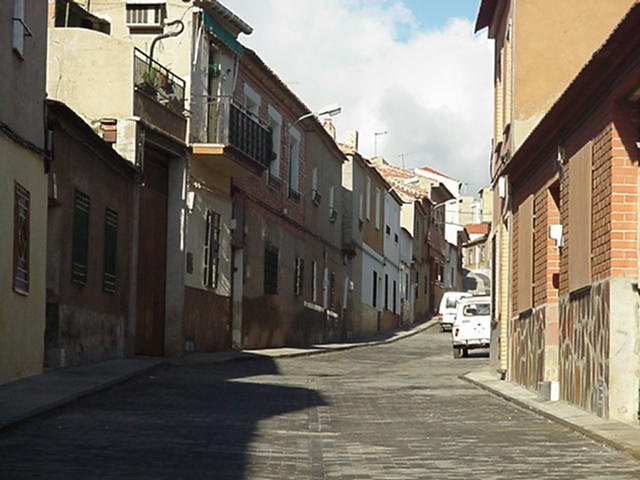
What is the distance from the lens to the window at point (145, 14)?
85.1 ft

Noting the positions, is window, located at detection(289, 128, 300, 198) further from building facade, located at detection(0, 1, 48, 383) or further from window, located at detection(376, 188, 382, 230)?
building facade, located at detection(0, 1, 48, 383)

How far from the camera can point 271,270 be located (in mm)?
32906

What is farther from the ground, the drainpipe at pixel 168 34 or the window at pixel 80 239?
the drainpipe at pixel 168 34

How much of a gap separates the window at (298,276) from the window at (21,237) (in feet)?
63.0

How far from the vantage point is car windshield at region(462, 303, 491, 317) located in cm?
3362

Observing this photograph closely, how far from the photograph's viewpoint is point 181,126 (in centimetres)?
2572

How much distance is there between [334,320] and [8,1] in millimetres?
27037

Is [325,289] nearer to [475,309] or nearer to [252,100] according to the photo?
[475,309]

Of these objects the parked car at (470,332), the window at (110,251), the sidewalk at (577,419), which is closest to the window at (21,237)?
the window at (110,251)

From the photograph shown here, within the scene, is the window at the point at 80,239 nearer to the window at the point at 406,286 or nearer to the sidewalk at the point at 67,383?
the sidewalk at the point at 67,383

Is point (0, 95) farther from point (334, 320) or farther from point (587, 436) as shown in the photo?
point (334, 320)

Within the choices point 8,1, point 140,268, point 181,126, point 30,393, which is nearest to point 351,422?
point 30,393

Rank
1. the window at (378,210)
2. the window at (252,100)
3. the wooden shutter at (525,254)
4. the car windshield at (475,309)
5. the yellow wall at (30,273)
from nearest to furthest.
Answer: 1. the yellow wall at (30,273)
2. the wooden shutter at (525,254)
3. the window at (252,100)
4. the car windshield at (475,309)
5. the window at (378,210)

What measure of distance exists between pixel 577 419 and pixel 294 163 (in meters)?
22.8
